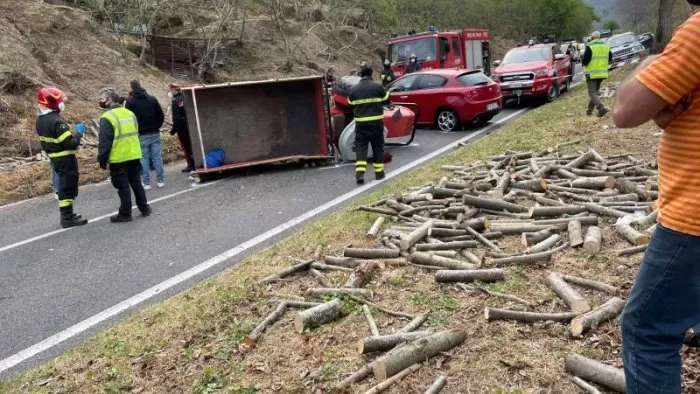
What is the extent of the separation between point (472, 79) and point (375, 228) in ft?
33.3

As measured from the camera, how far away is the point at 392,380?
11.1 feet

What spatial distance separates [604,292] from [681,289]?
222 centimetres

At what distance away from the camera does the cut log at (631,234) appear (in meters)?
4.95

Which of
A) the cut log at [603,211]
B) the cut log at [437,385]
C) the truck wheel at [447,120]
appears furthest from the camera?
the truck wheel at [447,120]

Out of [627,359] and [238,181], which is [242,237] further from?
[627,359]

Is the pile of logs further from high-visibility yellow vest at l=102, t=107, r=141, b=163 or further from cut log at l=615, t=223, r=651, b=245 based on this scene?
high-visibility yellow vest at l=102, t=107, r=141, b=163

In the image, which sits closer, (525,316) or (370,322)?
(525,316)

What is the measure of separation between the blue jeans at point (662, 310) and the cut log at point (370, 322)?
6.25ft

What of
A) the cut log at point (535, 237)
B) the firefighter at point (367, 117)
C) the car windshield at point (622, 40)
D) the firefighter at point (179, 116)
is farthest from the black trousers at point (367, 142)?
the car windshield at point (622, 40)

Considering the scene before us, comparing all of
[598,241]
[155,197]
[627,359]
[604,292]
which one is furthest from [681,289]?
[155,197]

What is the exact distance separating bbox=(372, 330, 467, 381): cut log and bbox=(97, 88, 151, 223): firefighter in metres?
6.48

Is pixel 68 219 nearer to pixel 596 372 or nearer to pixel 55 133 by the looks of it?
pixel 55 133

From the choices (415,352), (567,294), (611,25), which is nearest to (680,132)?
(415,352)

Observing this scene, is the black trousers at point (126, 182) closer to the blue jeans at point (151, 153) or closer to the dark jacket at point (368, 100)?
the blue jeans at point (151, 153)
